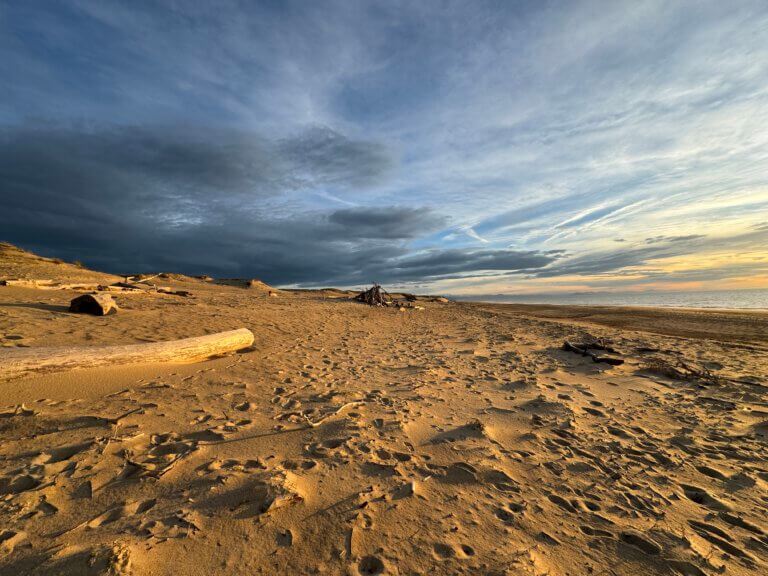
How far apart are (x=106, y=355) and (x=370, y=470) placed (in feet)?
15.3

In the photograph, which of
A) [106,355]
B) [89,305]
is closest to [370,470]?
[106,355]

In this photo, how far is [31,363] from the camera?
4.42 metres

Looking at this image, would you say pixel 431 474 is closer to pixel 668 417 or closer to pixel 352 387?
pixel 352 387

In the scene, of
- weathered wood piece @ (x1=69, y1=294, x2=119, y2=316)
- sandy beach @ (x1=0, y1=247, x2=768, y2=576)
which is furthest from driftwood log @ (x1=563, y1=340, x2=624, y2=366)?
weathered wood piece @ (x1=69, y1=294, x2=119, y2=316)

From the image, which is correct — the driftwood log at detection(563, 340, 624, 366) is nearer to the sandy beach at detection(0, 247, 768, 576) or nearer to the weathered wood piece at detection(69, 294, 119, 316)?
the sandy beach at detection(0, 247, 768, 576)

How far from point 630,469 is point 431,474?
2.28 meters

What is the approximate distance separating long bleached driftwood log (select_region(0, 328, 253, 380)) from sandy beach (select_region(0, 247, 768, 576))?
0.44ft

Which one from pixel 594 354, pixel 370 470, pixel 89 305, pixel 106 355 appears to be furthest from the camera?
pixel 594 354

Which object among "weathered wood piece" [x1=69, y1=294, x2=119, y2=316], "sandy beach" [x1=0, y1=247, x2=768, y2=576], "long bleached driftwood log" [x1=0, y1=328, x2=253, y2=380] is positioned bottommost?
"sandy beach" [x1=0, y1=247, x2=768, y2=576]

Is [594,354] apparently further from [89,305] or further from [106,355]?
[89,305]

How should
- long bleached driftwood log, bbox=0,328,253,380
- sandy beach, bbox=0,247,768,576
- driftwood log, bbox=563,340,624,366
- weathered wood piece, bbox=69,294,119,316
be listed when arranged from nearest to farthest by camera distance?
sandy beach, bbox=0,247,768,576 → long bleached driftwood log, bbox=0,328,253,380 → driftwood log, bbox=563,340,624,366 → weathered wood piece, bbox=69,294,119,316

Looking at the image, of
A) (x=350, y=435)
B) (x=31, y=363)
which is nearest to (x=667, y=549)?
(x=350, y=435)

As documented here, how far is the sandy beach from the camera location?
7.48ft

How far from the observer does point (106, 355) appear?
509cm
